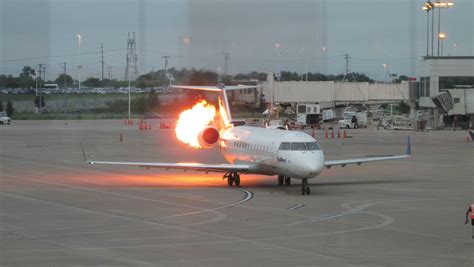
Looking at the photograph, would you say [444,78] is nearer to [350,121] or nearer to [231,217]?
[350,121]

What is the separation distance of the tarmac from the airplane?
35.1 inches

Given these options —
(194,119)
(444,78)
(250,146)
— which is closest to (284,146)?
(250,146)

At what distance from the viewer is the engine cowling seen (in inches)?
1507

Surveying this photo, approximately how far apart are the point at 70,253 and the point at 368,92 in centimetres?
10208

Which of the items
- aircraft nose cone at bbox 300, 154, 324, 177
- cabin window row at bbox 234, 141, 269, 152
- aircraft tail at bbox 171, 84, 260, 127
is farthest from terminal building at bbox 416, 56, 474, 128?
aircraft nose cone at bbox 300, 154, 324, 177

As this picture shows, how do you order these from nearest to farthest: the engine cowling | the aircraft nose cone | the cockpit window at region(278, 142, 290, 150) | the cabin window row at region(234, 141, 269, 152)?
the aircraft nose cone < the cockpit window at region(278, 142, 290, 150) < the cabin window row at region(234, 141, 269, 152) < the engine cowling

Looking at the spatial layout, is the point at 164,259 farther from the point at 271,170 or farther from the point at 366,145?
the point at 366,145

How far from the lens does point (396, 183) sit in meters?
36.4

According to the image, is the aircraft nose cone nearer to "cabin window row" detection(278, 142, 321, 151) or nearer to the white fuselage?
the white fuselage

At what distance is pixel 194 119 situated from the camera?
48.1 metres

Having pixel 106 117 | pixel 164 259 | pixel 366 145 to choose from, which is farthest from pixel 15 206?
pixel 106 117

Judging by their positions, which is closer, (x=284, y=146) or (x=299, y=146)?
(x=299, y=146)

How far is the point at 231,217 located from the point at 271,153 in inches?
307

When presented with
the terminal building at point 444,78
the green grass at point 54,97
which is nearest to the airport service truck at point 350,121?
the terminal building at point 444,78
